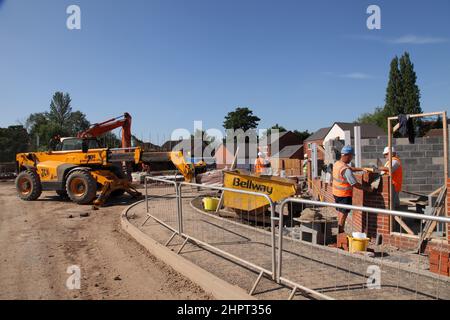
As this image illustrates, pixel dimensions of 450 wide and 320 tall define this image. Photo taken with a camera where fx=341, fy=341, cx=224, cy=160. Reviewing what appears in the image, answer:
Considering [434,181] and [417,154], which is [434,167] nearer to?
[434,181]

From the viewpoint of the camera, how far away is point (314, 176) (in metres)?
13.2

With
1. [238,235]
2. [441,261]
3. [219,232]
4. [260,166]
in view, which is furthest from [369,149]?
[441,261]

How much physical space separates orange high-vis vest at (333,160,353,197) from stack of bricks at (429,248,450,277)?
7.00 feet

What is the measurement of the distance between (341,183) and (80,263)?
5061 mm

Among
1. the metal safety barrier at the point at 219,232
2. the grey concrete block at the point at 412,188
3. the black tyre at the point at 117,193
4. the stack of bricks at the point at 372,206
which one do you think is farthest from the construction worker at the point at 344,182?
the black tyre at the point at 117,193

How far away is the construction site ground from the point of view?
390cm

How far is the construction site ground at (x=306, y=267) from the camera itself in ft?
12.8

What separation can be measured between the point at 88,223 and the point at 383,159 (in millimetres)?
9012

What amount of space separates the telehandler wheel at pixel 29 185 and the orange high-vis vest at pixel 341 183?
11.4 metres

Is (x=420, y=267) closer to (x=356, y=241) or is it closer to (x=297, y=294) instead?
(x=356, y=241)

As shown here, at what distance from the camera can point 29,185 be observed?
44.5 feet

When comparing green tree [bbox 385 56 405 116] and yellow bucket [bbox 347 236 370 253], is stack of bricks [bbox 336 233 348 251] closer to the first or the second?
yellow bucket [bbox 347 236 370 253]

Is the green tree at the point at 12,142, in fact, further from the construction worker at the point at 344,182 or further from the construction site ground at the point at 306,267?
the construction worker at the point at 344,182

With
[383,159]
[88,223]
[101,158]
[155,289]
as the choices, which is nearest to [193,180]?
[101,158]
